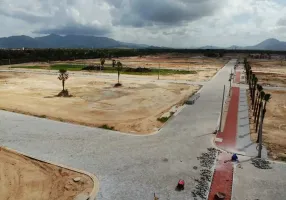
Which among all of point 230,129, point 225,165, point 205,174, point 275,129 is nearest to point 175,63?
point 275,129

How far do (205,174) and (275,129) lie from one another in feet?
37.3

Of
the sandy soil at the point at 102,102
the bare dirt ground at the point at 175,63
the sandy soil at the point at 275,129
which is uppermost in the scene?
the bare dirt ground at the point at 175,63

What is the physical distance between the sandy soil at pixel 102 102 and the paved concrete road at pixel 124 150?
200 centimetres

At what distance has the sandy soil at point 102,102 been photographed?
79.7ft

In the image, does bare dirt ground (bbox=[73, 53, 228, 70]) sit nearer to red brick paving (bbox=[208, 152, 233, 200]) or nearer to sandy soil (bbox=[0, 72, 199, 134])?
sandy soil (bbox=[0, 72, 199, 134])

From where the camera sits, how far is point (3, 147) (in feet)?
57.8

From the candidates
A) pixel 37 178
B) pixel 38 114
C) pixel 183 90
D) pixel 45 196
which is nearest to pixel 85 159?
pixel 37 178

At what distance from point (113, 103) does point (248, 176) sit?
19422mm

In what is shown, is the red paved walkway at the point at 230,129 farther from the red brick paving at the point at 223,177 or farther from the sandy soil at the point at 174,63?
the sandy soil at the point at 174,63

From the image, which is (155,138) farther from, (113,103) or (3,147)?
(113,103)

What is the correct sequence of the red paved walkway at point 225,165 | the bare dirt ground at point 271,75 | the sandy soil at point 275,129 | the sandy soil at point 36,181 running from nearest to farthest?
1. the sandy soil at point 36,181
2. the red paved walkway at point 225,165
3. the sandy soil at point 275,129
4. the bare dirt ground at point 271,75

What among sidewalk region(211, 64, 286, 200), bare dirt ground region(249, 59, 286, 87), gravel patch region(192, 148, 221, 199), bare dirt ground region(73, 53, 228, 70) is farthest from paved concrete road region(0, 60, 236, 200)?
bare dirt ground region(73, 53, 228, 70)

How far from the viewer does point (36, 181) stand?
13.7 m

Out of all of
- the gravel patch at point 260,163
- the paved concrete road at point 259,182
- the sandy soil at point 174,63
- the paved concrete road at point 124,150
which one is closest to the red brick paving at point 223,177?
the paved concrete road at point 259,182
